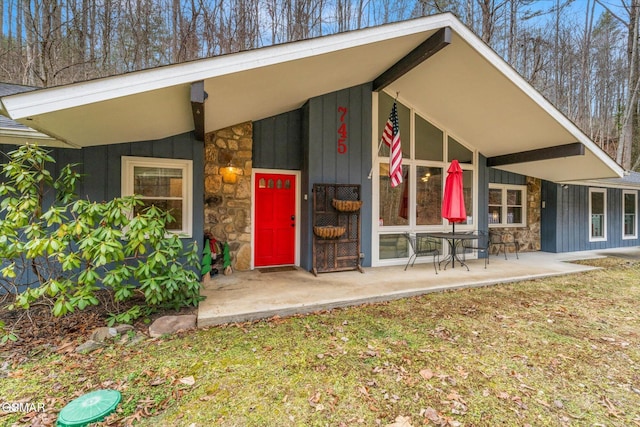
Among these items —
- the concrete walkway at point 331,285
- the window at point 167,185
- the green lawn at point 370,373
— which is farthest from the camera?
the window at point 167,185

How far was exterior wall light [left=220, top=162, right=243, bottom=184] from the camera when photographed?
5414mm

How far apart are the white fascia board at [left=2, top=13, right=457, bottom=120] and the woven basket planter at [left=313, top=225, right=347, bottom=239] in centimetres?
266

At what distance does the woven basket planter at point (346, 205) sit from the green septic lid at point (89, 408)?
12.6 ft

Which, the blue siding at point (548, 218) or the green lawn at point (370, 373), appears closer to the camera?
the green lawn at point (370, 373)

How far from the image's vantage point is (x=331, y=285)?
15.0ft

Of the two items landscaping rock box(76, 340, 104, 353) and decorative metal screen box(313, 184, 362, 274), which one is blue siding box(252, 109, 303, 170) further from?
landscaping rock box(76, 340, 104, 353)

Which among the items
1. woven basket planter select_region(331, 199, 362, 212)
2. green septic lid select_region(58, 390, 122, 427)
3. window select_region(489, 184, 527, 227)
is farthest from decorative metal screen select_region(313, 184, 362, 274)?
window select_region(489, 184, 527, 227)

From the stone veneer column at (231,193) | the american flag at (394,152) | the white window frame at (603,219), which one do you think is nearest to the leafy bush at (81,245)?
the stone veneer column at (231,193)

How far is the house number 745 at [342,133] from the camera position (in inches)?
221

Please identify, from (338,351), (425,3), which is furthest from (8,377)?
(425,3)

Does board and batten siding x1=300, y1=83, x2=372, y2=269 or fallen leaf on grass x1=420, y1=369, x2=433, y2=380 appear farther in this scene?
board and batten siding x1=300, y1=83, x2=372, y2=269

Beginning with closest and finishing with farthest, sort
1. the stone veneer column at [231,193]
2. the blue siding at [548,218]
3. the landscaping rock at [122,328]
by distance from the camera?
the landscaping rock at [122,328] → the stone veneer column at [231,193] → the blue siding at [548,218]

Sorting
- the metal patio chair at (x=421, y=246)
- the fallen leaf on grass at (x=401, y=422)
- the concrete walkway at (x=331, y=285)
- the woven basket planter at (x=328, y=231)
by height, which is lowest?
the fallen leaf on grass at (x=401, y=422)

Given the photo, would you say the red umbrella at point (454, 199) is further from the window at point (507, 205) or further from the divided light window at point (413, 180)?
the window at point (507, 205)
